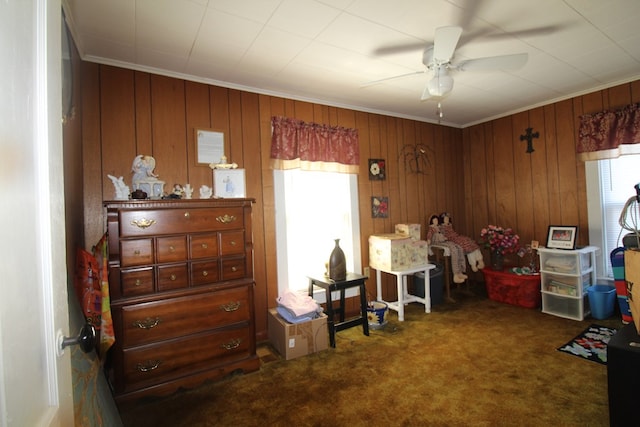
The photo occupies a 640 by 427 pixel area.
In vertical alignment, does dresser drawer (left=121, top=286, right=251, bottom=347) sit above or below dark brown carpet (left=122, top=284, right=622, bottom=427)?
above

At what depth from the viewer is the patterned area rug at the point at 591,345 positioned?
7.90 ft

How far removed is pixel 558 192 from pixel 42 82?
15.0ft

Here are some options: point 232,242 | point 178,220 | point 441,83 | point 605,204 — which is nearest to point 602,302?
point 605,204

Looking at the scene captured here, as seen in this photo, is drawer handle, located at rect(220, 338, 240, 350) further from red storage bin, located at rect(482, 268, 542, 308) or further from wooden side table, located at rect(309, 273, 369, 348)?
red storage bin, located at rect(482, 268, 542, 308)

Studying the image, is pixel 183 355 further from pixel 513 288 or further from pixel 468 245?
pixel 513 288

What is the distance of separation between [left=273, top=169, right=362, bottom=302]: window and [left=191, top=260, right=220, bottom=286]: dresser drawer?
2.94 ft

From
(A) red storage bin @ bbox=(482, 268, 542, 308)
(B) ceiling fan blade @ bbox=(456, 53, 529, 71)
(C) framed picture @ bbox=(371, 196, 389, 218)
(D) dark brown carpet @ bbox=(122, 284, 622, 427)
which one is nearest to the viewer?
(D) dark brown carpet @ bbox=(122, 284, 622, 427)

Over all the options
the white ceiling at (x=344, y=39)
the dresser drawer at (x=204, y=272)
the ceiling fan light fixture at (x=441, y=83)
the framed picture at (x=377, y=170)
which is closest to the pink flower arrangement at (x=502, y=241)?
the framed picture at (x=377, y=170)

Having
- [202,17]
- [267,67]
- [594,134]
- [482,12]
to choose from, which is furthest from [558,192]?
[202,17]

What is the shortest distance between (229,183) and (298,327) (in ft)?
4.58

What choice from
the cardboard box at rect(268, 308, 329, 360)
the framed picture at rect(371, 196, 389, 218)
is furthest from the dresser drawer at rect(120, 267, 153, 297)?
the framed picture at rect(371, 196, 389, 218)

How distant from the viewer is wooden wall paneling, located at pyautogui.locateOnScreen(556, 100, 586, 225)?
3.55 meters

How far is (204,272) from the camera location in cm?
222

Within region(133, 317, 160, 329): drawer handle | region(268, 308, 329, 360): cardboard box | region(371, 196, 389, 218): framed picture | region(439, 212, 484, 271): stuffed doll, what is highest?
region(371, 196, 389, 218): framed picture
